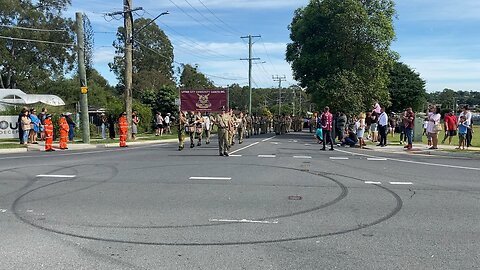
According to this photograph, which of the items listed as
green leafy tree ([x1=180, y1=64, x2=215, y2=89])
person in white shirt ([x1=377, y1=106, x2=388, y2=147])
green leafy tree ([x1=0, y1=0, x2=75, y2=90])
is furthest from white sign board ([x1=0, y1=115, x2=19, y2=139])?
green leafy tree ([x1=180, y1=64, x2=215, y2=89])

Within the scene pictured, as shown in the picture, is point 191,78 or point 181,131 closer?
point 181,131

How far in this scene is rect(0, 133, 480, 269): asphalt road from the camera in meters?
5.38

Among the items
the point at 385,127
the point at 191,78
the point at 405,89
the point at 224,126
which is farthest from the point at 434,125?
the point at 191,78

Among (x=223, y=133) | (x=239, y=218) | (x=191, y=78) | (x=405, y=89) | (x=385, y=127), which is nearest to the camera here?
(x=239, y=218)

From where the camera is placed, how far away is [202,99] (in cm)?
4459

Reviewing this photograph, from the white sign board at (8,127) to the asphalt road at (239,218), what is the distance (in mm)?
15157

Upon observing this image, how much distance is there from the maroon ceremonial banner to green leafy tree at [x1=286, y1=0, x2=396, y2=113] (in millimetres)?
8617

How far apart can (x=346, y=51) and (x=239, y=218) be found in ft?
106

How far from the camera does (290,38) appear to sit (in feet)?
139

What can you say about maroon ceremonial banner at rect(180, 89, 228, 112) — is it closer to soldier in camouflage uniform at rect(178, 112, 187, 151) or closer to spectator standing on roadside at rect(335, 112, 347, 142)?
spectator standing on roadside at rect(335, 112, 347, 142)

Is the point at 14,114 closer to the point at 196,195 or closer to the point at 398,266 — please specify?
the point at 196,195

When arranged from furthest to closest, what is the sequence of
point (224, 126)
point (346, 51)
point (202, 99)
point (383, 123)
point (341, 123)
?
point (202, 99)
point (346, 51)
point (341, 123)
point (383, 123)
point (224, 126)

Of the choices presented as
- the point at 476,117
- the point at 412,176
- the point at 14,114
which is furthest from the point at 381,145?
the point at 476,117

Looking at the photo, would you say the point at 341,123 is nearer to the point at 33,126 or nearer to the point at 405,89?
the point at 33,126
